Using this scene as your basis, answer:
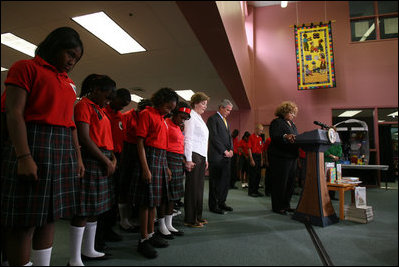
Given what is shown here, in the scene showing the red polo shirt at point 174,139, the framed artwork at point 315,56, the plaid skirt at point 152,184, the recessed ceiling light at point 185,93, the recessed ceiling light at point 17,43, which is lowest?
the plaid skirt at point 152,184

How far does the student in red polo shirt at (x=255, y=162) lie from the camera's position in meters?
4.47

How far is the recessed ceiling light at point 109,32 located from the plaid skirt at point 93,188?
2.32 metres

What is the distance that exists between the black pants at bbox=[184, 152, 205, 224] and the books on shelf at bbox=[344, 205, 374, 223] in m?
1.85

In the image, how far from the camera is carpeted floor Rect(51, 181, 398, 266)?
1.57m

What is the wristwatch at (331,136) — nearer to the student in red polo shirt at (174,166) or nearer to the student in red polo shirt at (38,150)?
the student in red polo shirt at (174,166)

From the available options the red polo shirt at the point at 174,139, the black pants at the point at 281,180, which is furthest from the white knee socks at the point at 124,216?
the black pants at the point at 281,180

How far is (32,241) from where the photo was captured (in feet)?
3.68

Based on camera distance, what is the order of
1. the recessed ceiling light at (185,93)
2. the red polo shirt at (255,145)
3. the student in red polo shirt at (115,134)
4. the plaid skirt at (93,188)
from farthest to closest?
the recessed ceiling light at (185,93) → the red polo shirt at (255,145) → the student in red polo shirt at (115,134) → the plaid skirt at (93,188)

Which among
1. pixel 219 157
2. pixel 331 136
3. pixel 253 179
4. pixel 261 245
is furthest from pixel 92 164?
pixel 253 179

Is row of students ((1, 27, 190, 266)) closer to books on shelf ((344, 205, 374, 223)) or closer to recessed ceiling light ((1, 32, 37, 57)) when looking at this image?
books on shelf ((344, 205, 374, 223))

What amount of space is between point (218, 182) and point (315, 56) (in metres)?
5.06

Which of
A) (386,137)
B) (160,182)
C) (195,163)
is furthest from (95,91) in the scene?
(386,137)

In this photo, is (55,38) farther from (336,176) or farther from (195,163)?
(336,176)

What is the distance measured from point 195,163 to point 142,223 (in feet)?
2.84
